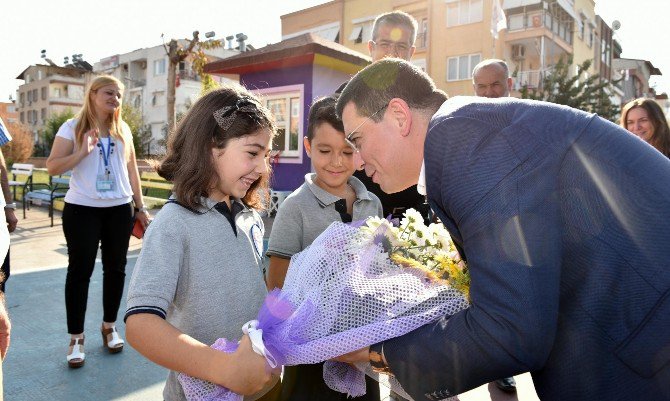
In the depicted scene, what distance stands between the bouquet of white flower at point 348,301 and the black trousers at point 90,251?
2719mm

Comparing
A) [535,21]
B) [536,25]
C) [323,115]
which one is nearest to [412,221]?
[323,115]

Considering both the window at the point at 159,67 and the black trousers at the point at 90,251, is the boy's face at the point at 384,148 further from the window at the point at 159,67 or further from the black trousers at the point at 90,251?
the window at the point at 159,67

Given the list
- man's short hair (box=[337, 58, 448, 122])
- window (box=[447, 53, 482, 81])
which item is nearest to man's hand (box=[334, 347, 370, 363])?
man's short hair (box=[337, 58, 448, 122])

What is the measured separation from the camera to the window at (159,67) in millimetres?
54188

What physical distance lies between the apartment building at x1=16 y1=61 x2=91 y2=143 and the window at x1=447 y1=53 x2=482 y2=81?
184 feet

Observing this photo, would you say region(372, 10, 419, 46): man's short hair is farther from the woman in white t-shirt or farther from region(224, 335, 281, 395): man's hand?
region(224, 335, 281, 395): man's hand

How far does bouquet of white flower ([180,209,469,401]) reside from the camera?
1.27 metres

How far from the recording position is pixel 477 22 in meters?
27.3

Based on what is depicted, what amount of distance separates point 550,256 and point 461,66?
2901cm

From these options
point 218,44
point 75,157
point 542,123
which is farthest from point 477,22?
point 542,123

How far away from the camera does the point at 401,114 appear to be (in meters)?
1.49

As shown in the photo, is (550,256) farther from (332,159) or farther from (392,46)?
(392,46)

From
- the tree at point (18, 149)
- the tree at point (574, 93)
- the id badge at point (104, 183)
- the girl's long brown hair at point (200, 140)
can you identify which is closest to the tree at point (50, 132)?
the tree at point (18, 149)

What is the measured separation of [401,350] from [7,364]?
3.67m
